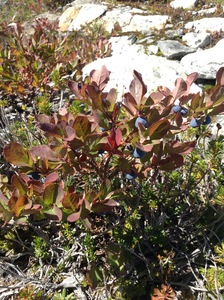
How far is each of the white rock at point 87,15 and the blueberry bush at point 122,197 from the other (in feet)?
19.0

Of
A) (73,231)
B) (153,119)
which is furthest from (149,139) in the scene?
(73,231)

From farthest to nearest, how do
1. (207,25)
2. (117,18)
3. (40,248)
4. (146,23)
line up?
1. (117,18)
2. (146,23)
3. (207,25)
4. (40,248)

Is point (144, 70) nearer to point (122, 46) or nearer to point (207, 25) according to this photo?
point (122, 46)

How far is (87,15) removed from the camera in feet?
25.3

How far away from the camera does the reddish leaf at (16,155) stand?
1.38 metres

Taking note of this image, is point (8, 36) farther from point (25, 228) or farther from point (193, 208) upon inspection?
point (193, 208)

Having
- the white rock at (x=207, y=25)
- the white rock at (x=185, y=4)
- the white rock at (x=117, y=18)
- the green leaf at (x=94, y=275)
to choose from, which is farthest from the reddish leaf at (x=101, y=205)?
the white rock at (x=185, y=4)

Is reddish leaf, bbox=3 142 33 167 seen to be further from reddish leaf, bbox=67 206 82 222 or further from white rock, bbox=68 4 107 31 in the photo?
white rock, bbox=68 4 107 31

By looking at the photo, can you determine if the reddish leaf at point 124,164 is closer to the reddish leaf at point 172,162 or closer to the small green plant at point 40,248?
the reddish leaf at point 172,162

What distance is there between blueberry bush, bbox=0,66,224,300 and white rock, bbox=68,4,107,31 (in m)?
5.79

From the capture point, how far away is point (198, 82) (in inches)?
160

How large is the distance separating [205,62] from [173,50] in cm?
76

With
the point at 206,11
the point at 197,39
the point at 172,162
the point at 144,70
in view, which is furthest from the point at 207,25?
the point at 172,162

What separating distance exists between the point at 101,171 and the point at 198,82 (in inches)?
110
